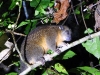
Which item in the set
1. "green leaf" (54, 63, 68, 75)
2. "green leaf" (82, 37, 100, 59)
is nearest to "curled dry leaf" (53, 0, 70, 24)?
"green leaf" (82, 37, 100, 59)

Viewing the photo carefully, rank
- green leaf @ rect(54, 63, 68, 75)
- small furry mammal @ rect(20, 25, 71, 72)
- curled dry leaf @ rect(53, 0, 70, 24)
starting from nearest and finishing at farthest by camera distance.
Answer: curled dry leaf @ rect(53, 0, 70, 24)
green leaf @ rect(54, 63, 68, 75)
small furry mammal @ rect(20, 25, 71, 72)

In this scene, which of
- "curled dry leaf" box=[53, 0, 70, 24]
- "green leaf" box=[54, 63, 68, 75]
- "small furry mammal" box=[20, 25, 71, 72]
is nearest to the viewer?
"curled dry leaf" box=[53, 0, 70, 24]

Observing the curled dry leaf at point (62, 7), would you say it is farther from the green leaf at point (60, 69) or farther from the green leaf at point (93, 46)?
the green leaf at point (60, 69)

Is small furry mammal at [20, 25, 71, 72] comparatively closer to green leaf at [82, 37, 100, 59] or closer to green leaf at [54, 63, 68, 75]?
green leaf at [54, 63, 68, 75]

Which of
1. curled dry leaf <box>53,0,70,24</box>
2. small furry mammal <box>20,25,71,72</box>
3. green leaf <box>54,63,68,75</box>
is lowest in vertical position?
green leaf <box>54,63,68,75</box>

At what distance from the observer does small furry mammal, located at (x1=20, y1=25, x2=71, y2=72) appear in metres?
4.12

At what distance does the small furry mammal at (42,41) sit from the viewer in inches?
162

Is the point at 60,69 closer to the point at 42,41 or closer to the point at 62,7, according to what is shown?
the point at 42,41

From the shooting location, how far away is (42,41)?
424 cm

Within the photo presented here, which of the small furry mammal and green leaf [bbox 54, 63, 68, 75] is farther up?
the small furry mammal

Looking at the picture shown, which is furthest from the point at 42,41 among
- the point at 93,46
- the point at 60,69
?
the point at 93,46

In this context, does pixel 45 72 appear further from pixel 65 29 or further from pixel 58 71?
pixel 65 29

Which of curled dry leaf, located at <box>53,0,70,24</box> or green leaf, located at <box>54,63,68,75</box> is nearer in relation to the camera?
curled dry leaf, located at <box>53,0,70,24</box>

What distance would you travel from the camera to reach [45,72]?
3.96 metres
